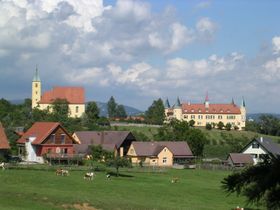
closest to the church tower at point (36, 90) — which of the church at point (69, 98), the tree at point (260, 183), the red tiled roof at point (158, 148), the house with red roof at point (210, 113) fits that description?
the church at point (69, 98)

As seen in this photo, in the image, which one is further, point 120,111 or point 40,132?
point 120,111

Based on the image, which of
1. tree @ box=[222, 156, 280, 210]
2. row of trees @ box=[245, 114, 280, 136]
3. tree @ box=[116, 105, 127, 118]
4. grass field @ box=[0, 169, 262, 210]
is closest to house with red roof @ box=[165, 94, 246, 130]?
row of trees @ box=[245, 114, 280, 136]

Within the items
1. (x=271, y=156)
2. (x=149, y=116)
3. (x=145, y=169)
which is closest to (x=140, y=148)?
(x=145, y=169)

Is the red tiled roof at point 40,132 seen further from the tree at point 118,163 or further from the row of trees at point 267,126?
the row of trees at point 267,126

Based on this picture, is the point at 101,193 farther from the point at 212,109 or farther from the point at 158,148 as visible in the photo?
the point at 212,109

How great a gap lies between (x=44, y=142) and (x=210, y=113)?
101 meters

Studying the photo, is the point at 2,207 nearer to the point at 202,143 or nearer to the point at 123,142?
the point at 123,142

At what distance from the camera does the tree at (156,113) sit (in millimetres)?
150125

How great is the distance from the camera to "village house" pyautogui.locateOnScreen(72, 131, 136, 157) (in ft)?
290

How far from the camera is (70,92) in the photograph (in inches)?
5851

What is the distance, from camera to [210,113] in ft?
565

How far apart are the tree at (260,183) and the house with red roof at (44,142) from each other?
2953 inches

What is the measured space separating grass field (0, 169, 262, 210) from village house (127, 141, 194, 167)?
25366 mm

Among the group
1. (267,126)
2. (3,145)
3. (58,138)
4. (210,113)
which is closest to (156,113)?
(210,113)
